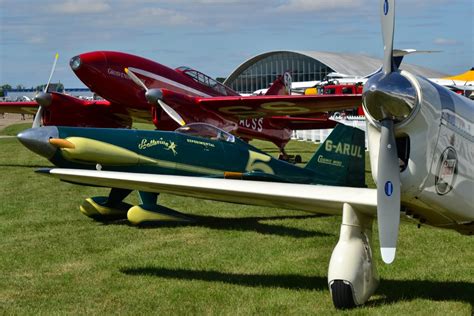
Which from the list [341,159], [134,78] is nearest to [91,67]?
[134,78]

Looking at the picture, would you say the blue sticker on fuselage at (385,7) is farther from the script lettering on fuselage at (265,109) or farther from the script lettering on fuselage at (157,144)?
the script lettering on fuselage at (265,109)

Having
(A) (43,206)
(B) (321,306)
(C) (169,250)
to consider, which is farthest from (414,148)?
(A) (43,206)

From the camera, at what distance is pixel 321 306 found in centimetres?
570

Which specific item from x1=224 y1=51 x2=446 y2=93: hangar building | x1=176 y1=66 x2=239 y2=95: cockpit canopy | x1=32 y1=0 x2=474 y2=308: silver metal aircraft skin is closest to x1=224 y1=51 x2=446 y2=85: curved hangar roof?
x1=224 y1=51 x2=446 y2=93: hangar building

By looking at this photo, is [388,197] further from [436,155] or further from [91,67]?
[91,67]

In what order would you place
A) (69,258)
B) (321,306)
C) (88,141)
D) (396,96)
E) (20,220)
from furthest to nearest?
1. (20,220)
2. (88,141)
3. (69,258)
4. (321,306)
5. (396,96)

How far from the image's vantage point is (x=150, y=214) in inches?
381

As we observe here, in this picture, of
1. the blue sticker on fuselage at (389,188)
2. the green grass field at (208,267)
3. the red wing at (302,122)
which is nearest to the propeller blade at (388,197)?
the blue sticker on fuselage at (389,188)

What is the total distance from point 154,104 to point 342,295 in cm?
1190

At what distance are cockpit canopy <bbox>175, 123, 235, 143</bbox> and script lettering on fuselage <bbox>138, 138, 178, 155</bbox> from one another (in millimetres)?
371

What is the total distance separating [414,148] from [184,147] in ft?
17.1

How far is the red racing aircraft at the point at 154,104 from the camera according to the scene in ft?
58.6

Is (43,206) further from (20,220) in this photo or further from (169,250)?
(169,250)

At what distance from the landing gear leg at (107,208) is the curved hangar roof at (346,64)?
2550 inches
